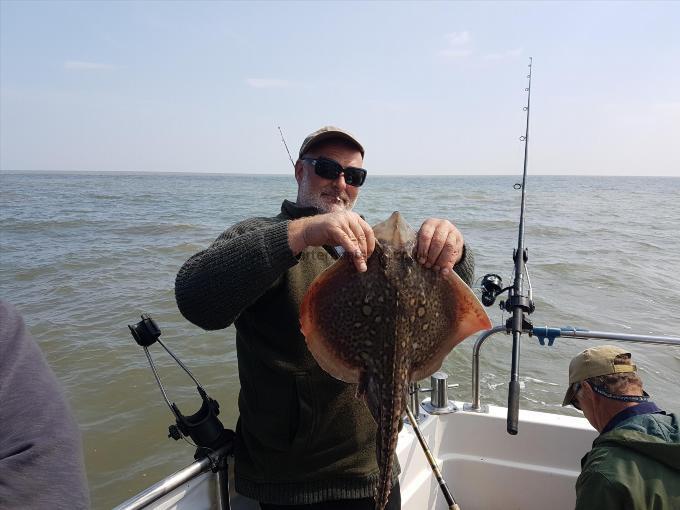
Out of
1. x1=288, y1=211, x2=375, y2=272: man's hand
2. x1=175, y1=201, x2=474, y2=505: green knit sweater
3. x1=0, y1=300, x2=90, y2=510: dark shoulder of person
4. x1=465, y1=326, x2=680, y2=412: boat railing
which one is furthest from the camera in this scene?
x1=465, y1=326, x2=680, y2=412: boat railing

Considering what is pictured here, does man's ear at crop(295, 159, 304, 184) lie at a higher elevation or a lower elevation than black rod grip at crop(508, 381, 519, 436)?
higher

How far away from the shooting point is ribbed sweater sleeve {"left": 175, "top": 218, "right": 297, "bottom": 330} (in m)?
2.09

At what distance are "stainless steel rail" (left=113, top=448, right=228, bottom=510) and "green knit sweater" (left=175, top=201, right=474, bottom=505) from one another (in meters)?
0.29

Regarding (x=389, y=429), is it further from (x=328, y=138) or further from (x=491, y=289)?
(x=491, y=289)

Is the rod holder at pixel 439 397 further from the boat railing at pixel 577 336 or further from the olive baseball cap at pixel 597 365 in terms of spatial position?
the olive baseball cap at pixel 597 365

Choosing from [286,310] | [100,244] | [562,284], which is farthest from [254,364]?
[100,244]

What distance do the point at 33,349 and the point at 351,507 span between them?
180 centimetres

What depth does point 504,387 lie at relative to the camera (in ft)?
25.7

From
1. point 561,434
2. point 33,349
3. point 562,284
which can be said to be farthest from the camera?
point 562,284

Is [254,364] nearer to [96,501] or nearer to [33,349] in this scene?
[33,349]

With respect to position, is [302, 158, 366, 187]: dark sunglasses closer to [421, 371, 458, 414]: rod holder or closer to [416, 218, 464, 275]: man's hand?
[416, 218, 464, 275]: man's hand

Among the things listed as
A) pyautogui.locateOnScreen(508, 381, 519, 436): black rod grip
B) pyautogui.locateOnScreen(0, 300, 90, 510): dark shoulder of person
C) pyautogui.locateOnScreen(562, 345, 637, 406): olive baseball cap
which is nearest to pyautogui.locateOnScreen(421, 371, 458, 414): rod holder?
pyautogui.locateOnScreen(508, 381, 519, 436): black rod grip

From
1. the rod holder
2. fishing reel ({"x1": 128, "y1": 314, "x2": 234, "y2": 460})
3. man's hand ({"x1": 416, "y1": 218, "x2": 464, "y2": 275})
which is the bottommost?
the rod holder

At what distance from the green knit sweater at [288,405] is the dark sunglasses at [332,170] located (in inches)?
19.7
